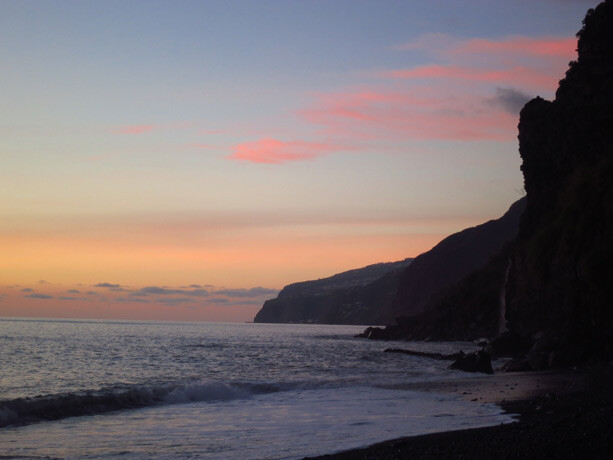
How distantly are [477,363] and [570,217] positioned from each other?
11095 millimetres

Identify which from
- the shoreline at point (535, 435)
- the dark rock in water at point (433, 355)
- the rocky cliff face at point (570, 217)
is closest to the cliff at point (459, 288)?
the dark rock in water at point (433, 355)

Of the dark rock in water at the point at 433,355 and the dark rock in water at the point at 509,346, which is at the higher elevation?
the dark rock in water at the point at 509,346

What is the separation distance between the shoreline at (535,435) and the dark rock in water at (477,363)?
1401 centimetres

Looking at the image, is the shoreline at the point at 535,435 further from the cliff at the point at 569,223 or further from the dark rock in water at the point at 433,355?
the dark rock in water at the point at 433,355

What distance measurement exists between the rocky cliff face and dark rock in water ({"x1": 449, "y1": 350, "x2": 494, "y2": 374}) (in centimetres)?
260

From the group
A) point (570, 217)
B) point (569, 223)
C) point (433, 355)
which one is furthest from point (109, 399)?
point (433, 355)

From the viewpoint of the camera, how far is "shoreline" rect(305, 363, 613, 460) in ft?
38.8

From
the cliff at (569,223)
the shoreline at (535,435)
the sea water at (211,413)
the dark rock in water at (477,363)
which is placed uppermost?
the cliff at (569,223)

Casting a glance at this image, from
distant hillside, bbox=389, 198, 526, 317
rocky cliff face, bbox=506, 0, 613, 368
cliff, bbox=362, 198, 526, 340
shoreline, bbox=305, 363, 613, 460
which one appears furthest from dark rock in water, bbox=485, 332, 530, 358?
distant hillside, bbox=389, 198, 526, 317

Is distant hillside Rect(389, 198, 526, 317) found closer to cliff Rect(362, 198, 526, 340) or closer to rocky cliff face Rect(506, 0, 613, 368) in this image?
cliff Rect(362, 198, 526, 340)

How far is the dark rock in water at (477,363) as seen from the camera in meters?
37.4

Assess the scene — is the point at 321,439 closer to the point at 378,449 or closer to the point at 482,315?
the point at 378,449

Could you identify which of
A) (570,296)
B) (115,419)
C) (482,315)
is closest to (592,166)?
(570,296)

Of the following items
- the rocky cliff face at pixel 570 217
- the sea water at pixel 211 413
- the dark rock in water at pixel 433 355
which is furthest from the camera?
the dark rock in water at pixel 433 355
